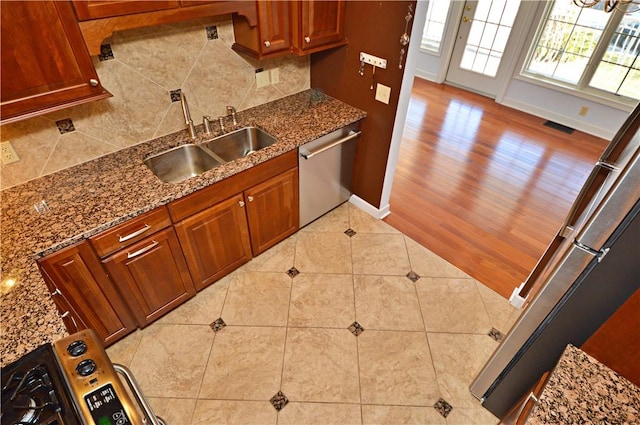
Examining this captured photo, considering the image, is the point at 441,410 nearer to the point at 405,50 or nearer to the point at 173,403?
the point at 173,403

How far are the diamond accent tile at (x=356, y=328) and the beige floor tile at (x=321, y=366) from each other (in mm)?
27

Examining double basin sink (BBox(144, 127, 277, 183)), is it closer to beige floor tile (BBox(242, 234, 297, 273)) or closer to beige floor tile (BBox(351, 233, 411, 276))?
beige floor tile (BBox(242, 234, 297, 273))

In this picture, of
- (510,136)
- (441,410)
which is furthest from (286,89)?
(510,136)

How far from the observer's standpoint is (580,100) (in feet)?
14.4

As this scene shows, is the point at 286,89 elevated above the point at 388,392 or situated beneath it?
elevated above

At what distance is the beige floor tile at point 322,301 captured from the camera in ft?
7.40

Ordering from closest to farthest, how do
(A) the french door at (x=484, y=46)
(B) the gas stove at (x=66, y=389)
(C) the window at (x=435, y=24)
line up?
(B) the gas stove at (x=66, y=389), (A) the french door at (x=484, y=46), (C) the window at (x=435, y=24)

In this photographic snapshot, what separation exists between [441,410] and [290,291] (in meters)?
1.14

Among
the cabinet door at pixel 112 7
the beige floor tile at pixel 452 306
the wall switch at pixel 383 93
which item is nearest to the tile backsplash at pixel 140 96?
the cabinet door at pixel 112 7

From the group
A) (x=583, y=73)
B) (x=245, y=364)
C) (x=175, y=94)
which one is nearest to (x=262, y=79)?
(x=175, y=94)

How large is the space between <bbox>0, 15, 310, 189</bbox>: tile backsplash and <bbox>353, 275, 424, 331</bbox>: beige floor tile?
1.61 meters

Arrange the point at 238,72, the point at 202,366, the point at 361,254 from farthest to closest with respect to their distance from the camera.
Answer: the point at 361,254 → the point at 238,72 → the point at 202,366

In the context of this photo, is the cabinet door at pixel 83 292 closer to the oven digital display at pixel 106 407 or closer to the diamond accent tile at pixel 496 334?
the oven digital display at pixel 106 407

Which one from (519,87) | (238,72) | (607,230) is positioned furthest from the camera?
(519,87)
